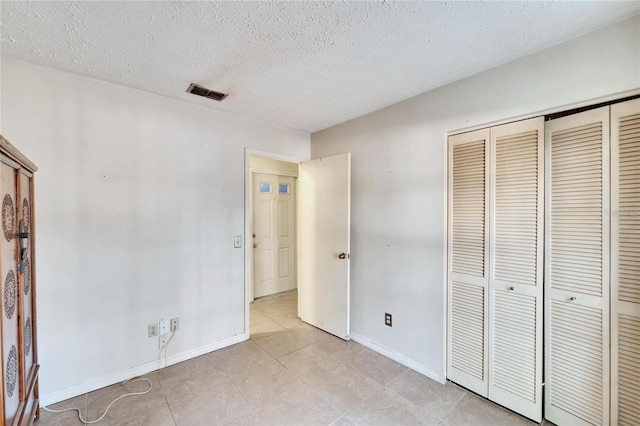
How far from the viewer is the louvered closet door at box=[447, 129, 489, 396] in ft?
6.27

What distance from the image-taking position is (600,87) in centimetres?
146

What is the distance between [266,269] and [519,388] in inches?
131

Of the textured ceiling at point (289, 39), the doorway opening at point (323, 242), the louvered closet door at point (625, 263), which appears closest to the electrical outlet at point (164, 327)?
the doorway opening at point (323, 242)

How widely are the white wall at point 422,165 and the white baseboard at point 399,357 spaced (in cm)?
1

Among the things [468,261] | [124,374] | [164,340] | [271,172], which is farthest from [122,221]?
[468,261]

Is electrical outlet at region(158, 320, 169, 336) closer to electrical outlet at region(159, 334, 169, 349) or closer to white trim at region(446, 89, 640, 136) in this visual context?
electrical outlet at region(159, 334, 169, 349)

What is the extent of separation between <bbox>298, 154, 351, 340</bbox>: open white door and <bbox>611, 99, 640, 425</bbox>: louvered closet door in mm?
1851

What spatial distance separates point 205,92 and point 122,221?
122cm

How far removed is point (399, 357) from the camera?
2.40 metres

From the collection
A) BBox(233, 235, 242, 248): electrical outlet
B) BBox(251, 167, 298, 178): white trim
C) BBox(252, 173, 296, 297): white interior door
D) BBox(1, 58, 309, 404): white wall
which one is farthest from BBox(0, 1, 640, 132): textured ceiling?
BBox(252, 173, 296, 297): white interior door

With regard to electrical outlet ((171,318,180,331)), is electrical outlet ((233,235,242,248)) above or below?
above

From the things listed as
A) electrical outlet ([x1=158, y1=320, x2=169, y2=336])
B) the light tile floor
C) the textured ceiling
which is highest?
the textured ceiling

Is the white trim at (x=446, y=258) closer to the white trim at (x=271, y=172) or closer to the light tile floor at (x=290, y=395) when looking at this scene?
the light tile floor at (x=290, y=395)

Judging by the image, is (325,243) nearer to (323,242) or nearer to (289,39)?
(323,242)
